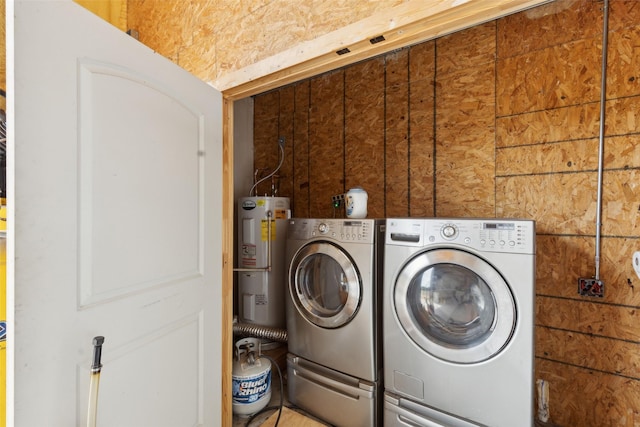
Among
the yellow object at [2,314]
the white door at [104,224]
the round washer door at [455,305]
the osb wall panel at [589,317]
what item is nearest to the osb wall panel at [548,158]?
the osb wall panel at [589,317]

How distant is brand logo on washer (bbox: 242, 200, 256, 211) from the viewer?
252 cm

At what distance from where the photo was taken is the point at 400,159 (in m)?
2.36

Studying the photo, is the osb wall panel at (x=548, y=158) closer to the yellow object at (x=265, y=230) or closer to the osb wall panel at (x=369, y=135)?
the osb wall panel at (x=369, y=135)

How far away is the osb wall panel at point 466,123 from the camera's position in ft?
6.56

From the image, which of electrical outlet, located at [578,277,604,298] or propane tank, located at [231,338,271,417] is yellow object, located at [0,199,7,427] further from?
electrical outlet, located at [578,277,604,298]

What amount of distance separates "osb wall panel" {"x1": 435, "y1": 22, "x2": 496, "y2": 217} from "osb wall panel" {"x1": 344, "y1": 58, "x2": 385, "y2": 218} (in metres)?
0.47

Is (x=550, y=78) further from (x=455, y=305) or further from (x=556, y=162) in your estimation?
(x=455, y=305)

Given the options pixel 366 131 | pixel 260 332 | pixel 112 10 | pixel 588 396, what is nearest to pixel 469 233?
pixel 588 396

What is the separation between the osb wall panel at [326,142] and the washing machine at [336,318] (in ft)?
2.79

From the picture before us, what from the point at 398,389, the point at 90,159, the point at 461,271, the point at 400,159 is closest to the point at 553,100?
the point at 400,159

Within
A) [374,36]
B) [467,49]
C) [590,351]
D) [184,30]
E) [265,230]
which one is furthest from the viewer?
[265,230]

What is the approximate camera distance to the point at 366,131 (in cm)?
253

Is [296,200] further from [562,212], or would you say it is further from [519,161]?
[562,212]

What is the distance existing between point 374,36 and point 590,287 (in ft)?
5.95
